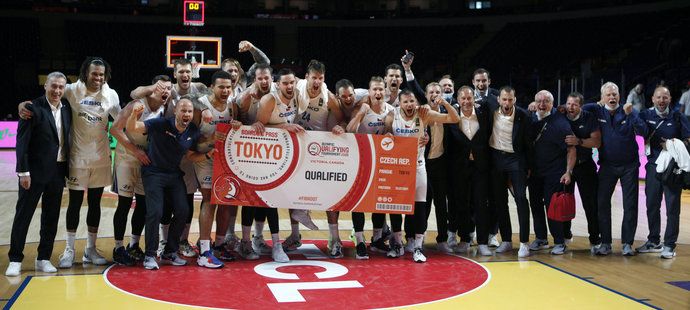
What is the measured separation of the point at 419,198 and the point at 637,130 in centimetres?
238

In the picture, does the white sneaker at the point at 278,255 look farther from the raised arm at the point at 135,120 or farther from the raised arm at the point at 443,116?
the raised arm at the point at 443,116

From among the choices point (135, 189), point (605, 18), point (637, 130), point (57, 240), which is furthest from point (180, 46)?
point (605, 18)

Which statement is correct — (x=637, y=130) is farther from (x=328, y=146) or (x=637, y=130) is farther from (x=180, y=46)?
(x=180, y=46)

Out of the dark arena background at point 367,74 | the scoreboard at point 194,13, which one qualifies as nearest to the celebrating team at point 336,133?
the dark arena background at point 367,74

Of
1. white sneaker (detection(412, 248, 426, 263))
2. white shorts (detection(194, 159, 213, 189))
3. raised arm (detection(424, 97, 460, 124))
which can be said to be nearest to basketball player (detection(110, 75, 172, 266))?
white shorts (detection(194, 159, 213, 189))

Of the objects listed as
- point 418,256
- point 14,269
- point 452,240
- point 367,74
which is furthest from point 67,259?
point 367,74

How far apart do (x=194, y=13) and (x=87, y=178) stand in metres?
11.5

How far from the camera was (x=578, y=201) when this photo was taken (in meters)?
10.9

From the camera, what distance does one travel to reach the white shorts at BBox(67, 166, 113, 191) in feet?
18.5

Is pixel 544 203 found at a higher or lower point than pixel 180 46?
lower

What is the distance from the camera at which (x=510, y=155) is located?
643 cm

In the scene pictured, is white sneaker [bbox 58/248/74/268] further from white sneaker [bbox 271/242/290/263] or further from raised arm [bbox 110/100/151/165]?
white sneaker [bbox 271/242/290/263]

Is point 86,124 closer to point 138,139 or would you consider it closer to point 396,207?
point 138,139

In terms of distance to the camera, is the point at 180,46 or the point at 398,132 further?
the point at 180,46
